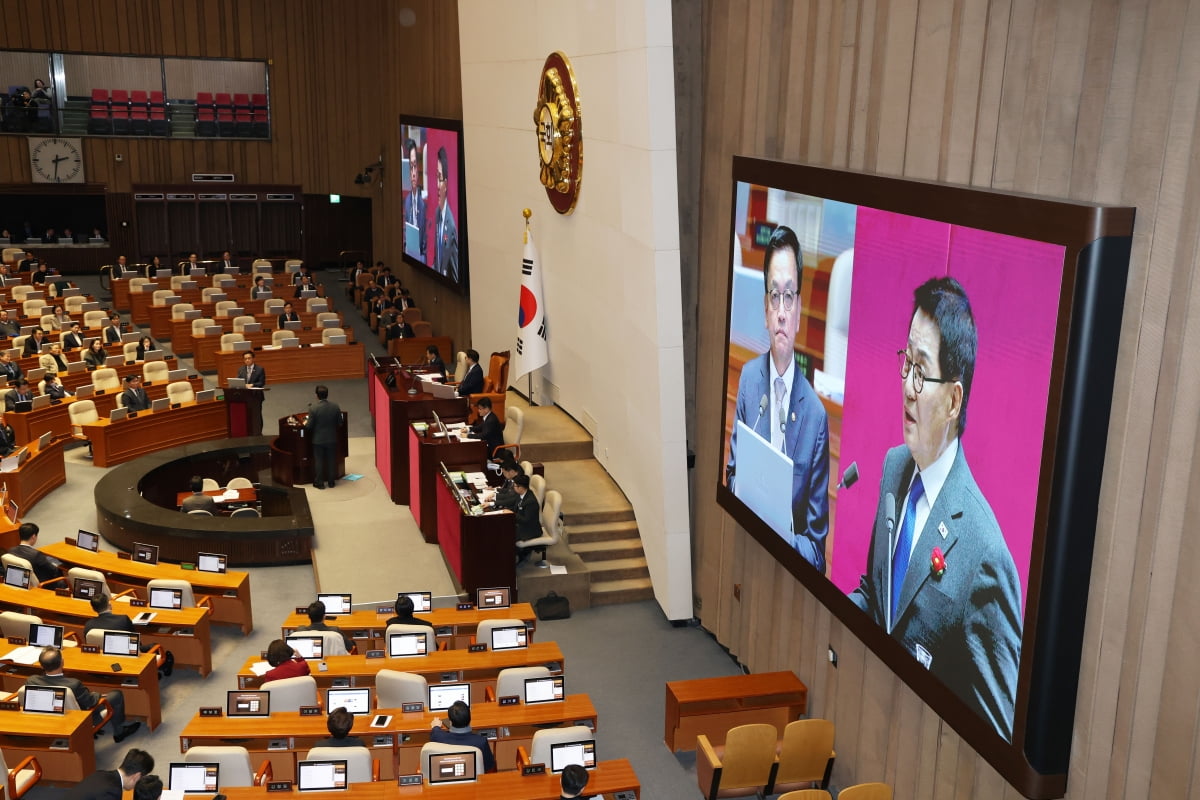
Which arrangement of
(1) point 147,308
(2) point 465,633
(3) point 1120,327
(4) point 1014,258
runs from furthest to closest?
(1) point 147,308 → (2) point 465,633 → (4) point 1014,258 → (3) point 1120,327

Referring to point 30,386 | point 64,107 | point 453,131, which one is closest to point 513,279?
point 453,131

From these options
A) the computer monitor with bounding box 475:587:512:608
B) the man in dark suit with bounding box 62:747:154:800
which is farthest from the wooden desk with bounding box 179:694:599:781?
the computer monitor with bounding box 475:587:512:608

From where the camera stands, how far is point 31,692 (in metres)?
7.70

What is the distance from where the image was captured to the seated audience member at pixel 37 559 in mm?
9914

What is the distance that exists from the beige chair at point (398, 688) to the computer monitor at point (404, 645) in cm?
45

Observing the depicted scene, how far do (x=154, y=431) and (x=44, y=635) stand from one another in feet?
22.3

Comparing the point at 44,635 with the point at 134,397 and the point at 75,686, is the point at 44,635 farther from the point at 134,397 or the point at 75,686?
the point at 134,397

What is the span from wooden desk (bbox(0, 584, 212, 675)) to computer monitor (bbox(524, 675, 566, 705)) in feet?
10.2

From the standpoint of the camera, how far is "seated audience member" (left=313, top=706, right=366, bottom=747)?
6977mm

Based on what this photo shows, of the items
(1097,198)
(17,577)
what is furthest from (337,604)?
(1097,198)

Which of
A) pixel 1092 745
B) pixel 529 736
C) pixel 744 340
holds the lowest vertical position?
pixel 529 736

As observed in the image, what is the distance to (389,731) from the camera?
7.46 meters

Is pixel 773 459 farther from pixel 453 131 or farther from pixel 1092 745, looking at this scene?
pixel 453 131

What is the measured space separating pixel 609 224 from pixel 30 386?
8.72 m
